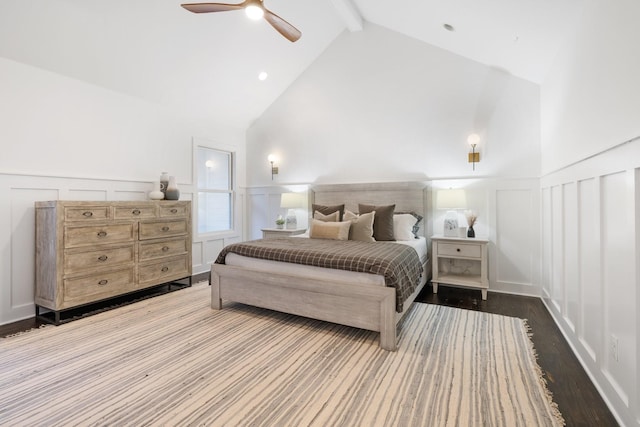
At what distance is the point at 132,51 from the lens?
11.5 feet

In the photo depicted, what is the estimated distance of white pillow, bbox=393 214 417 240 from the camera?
12.9 ft

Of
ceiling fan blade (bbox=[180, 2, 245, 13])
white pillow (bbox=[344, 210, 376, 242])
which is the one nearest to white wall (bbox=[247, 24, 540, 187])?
white pillow (bbox=[344, 210, 376, 242])

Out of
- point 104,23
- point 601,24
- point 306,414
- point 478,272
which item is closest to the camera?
point 306,414

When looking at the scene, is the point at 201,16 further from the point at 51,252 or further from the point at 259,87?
the point at 51,252

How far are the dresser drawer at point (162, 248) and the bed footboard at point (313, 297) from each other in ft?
3.30

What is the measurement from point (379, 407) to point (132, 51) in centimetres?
427

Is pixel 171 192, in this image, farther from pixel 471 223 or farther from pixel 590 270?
pixel 590 270

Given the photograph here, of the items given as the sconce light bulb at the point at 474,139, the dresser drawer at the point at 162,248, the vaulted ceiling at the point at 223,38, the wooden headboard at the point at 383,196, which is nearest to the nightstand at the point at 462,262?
the wooden headboard at the point at 383,196

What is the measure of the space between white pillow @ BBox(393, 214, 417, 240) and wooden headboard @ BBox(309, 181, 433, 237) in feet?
0.94

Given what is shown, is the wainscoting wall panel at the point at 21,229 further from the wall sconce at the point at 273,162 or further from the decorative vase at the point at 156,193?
the wall sconce at the point at 273,162

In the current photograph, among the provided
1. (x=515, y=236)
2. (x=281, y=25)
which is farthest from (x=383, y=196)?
(x=281, y=25)

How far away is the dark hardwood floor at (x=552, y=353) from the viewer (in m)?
1.67

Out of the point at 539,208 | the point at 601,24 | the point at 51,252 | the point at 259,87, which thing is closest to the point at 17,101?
the point at 51,252

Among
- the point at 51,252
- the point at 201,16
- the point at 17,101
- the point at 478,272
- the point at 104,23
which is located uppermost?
the point at 201,16
